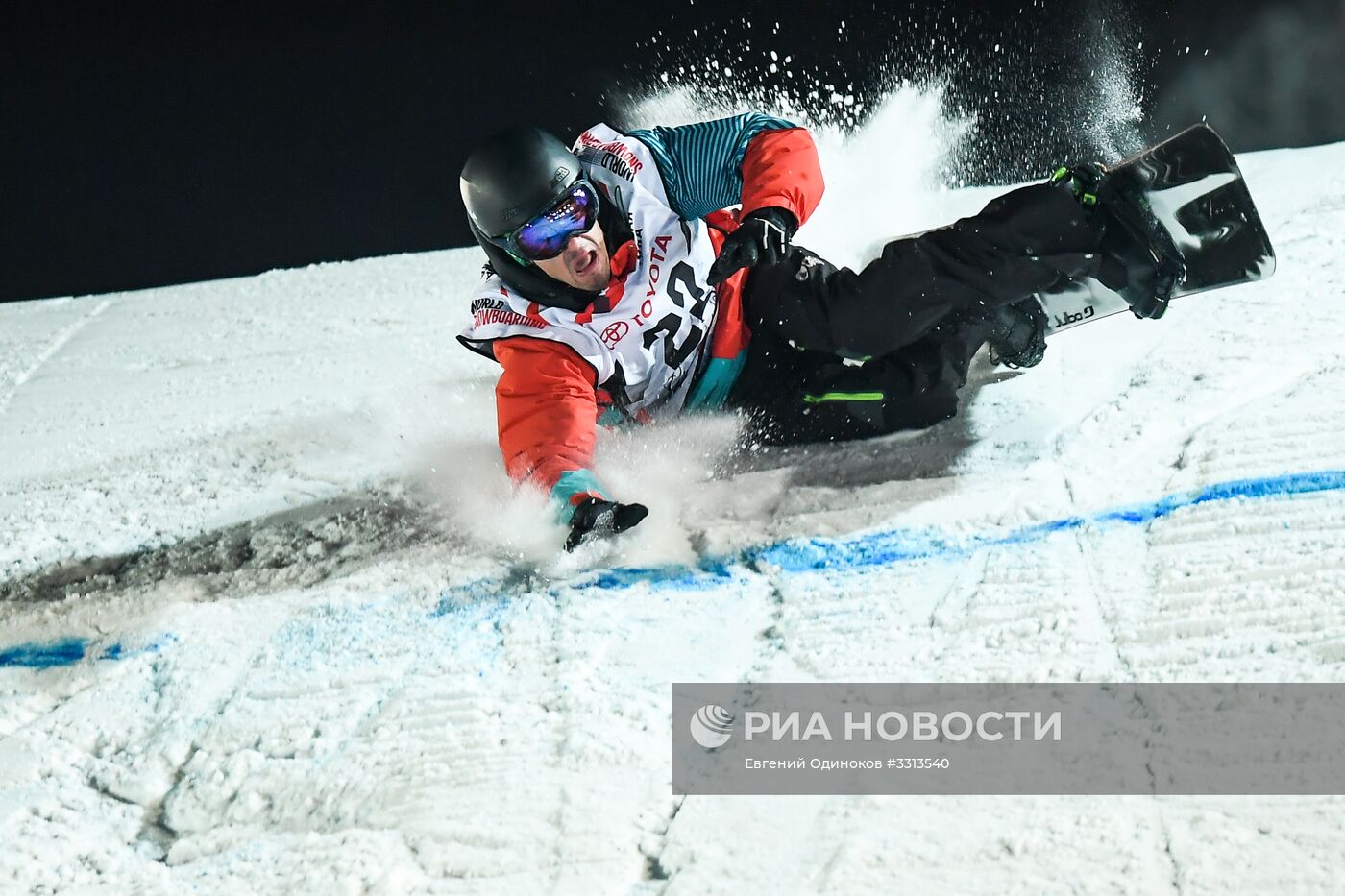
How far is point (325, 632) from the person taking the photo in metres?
2.22

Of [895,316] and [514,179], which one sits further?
[895,316]

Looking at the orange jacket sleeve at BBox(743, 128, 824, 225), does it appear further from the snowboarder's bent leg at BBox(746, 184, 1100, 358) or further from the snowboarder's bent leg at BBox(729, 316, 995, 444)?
the snowboarder's bent leg at BBox(729, 316, 995, 444)

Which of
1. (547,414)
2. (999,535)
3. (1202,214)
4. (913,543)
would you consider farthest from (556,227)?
(1202,214)

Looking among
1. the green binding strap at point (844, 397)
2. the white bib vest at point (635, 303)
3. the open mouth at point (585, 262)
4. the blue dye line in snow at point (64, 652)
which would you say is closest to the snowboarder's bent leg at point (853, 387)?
the green binding strap at point (844, 397)

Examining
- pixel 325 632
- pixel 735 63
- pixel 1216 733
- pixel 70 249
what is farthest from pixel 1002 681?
pixel 70 249

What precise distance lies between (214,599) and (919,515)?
1460 mm

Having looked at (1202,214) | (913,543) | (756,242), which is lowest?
(913,543)

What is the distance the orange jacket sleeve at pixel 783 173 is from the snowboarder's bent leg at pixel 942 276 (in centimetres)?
19

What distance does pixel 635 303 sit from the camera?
2463 millimetres

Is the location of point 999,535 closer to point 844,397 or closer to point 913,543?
point 913,543

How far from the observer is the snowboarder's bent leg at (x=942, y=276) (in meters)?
2.36

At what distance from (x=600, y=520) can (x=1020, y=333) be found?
3.76 ft

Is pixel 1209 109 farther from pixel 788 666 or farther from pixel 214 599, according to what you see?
pixel 214 599

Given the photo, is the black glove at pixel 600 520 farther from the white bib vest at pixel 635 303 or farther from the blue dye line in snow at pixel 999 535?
the white bib vest at pixel 635 303
